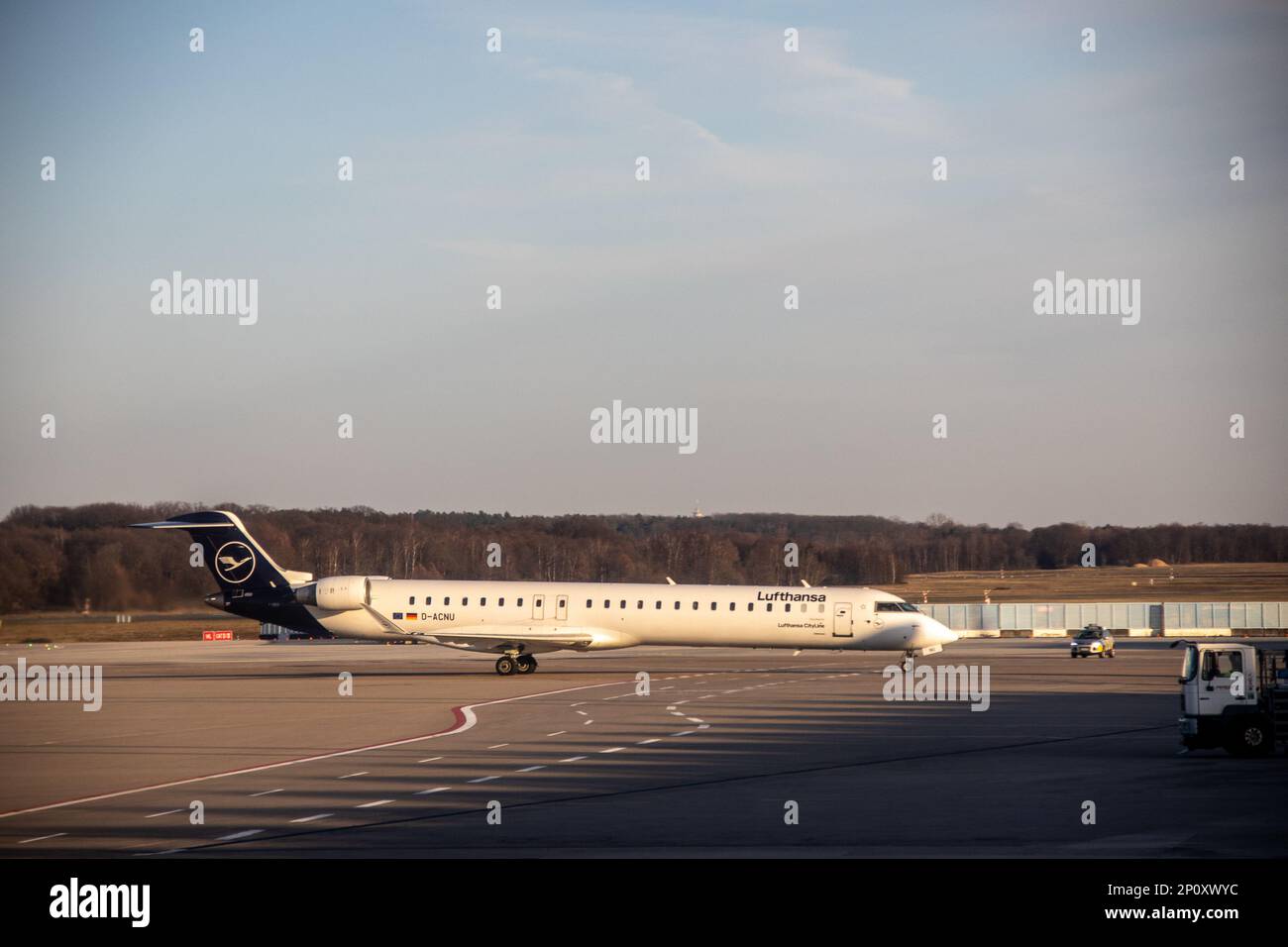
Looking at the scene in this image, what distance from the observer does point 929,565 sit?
14488 centimetres

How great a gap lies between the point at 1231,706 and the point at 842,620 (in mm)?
23866

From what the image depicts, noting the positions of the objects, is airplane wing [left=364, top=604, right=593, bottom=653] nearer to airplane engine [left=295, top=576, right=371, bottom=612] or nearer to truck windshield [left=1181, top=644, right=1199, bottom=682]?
airplane engine [left=295, top=576, right=371, bottom=612]

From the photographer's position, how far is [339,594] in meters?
47.7

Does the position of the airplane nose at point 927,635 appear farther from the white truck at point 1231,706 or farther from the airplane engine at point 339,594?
the white truck at point 1231,706

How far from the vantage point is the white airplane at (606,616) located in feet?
154

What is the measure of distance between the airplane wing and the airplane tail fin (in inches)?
268

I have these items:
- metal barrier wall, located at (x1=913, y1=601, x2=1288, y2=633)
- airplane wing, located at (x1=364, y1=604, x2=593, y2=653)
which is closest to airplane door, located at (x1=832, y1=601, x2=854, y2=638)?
airplane wing, located at (x1=364, y1=604, x2=593, y2=653)

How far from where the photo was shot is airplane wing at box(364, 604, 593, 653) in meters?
46.3

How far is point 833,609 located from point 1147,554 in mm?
108139

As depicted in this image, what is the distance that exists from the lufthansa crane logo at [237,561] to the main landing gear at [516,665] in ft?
34.1

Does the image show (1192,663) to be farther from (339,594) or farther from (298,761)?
(339,594)

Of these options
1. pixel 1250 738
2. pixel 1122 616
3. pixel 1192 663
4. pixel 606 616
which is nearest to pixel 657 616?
pixel 606 616

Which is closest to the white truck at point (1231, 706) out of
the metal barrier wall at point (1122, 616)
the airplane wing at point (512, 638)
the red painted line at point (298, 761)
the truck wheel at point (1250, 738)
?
the truck wheel at point (1250, 738)
